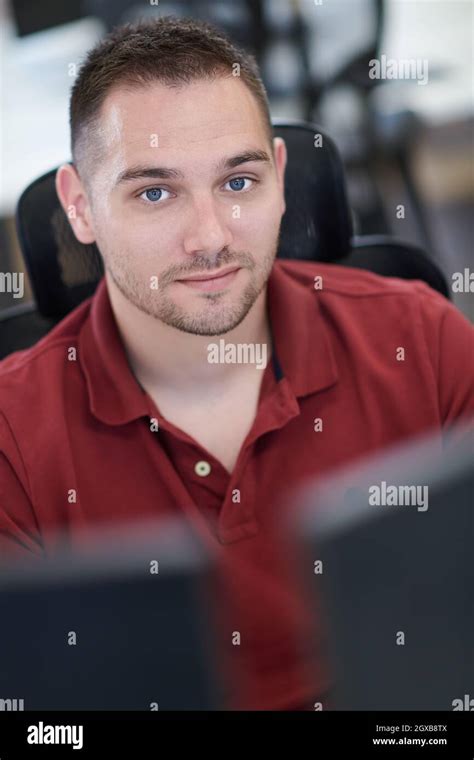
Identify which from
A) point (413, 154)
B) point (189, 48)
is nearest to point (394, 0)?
point (413, 154)

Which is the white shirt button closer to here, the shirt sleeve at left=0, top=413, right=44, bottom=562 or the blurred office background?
the shirt sleeve at left=0, top=413, right=44, bottom=562

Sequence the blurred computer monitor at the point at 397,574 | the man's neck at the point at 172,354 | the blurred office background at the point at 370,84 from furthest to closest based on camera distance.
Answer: the blurred office background at the point at 370,84
the man's neck at the point at 172,354
the blurred computer monitor at the point at 397,574

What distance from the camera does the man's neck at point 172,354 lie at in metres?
1.01

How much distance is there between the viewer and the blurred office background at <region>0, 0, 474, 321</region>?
186 cm

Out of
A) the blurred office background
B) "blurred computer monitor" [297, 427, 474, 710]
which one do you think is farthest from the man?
the blurred office background

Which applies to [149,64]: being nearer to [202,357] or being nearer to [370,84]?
[202,357]

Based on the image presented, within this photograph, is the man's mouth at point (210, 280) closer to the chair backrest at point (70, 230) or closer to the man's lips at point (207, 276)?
the man's lips at point (207, 276)

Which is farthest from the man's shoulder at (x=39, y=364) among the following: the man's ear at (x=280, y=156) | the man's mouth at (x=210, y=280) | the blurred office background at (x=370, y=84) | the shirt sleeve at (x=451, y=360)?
Answer: the blurred office background at (x=370, y=84)

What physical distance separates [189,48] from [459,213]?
1.59 meters

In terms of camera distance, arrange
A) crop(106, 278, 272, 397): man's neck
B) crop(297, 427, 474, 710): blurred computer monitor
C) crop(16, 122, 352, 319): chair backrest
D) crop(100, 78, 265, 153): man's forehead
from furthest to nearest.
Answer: crop(16, 122, 352, 319): chair backrest < crop(106, 278, 272, 397): man's neck < crop(100, 78, 265, 153): man's forehead < crop(297, 427, 474, 710): blurred computer monitor

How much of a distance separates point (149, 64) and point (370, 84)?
149 centimetres

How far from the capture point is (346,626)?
1.51 feet

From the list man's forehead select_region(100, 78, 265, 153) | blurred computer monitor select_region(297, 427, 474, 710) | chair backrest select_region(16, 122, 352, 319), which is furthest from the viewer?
chair backrest select_region(16, 122, 352, 319)
